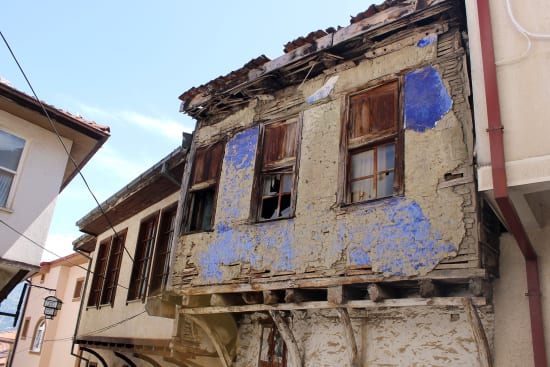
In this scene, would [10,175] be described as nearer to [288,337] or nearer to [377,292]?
[288,337]

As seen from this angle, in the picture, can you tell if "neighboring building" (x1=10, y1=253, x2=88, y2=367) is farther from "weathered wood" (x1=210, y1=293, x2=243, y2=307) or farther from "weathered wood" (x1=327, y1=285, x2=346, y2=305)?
"weathered wood" (x1=327, y1=285, x2=346, y2=305)

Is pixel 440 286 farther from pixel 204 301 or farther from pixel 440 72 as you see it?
pixel 204 301

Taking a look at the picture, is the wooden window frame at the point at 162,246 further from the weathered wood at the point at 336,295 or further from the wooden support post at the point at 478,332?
the wooden support post at the point at 478,332

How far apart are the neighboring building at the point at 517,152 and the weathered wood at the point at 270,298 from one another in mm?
2735

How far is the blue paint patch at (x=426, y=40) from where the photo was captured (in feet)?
20.0

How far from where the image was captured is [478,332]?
4.91 m

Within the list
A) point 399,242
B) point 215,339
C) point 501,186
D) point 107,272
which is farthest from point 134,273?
point 501,186

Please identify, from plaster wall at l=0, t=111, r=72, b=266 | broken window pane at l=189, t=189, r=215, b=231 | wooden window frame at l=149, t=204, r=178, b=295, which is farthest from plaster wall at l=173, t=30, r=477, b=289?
plaster wall at l=0, t=111, r=72, b=266

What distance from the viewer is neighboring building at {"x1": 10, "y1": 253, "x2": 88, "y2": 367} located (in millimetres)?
17484

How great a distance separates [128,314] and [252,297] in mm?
5498

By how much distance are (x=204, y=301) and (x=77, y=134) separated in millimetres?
4629

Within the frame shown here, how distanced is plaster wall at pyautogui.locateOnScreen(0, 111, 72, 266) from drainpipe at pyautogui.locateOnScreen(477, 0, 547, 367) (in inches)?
316

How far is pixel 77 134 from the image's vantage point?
390 inches

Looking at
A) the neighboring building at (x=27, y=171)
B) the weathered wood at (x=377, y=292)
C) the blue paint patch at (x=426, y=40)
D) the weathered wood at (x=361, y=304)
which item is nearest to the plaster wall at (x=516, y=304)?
the weathered wood at (x=361, y=304)
